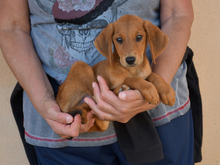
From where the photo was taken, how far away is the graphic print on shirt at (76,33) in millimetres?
1585

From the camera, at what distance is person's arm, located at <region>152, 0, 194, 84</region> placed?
1.58m

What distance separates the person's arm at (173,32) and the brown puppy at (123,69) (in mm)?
132

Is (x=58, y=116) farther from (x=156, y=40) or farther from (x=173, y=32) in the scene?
(x=173, y=32)

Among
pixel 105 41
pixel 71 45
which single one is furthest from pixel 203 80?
pixel 71 45

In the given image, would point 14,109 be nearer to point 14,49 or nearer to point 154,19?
point 14,49

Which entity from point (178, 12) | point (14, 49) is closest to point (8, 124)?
point (14, 49)

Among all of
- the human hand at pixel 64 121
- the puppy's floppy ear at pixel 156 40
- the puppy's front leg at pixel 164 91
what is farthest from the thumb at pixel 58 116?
the puppy's floppy ear at pixel 156 40

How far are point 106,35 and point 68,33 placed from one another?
Result: 1.05 feet

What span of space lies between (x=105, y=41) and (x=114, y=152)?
857 mm

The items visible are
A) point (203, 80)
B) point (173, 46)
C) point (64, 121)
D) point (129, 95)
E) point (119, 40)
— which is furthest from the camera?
point (203, 80)

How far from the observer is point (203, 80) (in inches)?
111

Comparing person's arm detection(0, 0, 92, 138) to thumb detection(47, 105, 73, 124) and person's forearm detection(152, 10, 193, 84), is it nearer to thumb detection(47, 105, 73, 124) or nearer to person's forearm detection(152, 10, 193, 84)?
thumb detection(47, 105, 73, 124)

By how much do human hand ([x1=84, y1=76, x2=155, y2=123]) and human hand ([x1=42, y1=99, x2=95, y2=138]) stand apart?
124 mm

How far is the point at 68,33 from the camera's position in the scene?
1.64m
